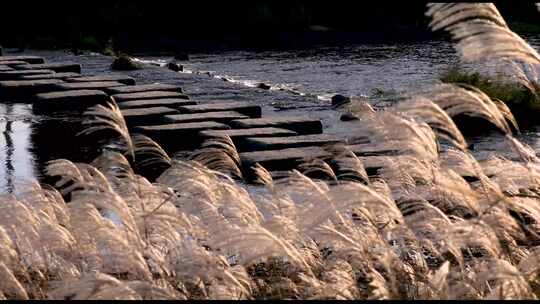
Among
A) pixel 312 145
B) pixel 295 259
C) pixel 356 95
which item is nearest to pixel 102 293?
pixel 295 259

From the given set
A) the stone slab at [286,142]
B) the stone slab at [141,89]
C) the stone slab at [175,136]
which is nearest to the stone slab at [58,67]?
the stone slab at [141,89]

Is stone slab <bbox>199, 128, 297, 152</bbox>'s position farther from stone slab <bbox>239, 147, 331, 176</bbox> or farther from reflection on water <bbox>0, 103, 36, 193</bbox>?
reflection on water <bbox>0, 103, 36, 193</bbox>

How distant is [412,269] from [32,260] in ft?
5.61

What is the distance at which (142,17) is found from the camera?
111 feet

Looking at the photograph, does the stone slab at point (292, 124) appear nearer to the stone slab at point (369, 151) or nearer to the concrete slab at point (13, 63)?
the stone slab at point (369, 151)

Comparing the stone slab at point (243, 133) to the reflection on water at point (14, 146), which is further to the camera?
the stone slab at point (243, 133)

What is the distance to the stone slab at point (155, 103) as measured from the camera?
12.7m

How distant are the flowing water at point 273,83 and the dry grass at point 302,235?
3.53 meters

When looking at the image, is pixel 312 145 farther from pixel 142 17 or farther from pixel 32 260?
pixel 142 17

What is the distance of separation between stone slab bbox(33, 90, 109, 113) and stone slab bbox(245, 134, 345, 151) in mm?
4092

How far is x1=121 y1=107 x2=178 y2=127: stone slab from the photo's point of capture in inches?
468

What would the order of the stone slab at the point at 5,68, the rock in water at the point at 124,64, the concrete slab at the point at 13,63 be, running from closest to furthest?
the stone slab at the point at 5,68
the concrete slab at the point at 13,63
the rock in water at the point at 124,64

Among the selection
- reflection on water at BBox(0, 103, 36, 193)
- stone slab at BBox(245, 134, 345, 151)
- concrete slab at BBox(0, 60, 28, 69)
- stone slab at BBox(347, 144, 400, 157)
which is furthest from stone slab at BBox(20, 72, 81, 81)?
stone slab at BBox(347, 144, 400, 157)

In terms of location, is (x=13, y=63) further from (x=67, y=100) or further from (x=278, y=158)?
(x=278, y=158)
